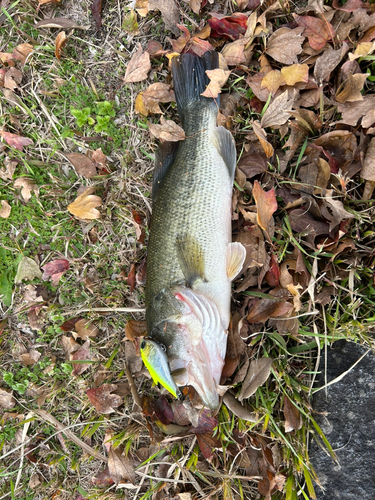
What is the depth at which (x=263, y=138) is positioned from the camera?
2.80m

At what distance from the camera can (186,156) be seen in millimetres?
2906

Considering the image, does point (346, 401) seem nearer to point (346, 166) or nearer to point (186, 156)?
point (346, 166)

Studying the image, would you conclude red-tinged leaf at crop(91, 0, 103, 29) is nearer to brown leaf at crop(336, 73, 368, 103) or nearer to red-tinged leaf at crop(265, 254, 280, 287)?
brown leaf at crop(336, 73, 368, 103)

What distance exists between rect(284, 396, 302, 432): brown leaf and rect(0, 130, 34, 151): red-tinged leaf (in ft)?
11.3

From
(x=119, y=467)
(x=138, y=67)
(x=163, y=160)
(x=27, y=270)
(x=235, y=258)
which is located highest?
(x=138, y=67)

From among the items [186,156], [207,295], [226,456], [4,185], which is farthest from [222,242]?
[4,185]

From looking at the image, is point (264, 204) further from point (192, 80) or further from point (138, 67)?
point (138, 67)

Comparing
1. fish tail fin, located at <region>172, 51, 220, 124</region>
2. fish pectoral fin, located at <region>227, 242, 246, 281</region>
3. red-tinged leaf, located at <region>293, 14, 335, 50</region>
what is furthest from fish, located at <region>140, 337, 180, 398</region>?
red-tinged leaf, located at <region>293, 14, 335, 50</region>

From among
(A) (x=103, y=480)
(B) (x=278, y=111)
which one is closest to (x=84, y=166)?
(B) (x=278, y=111)

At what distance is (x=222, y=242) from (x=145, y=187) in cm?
103

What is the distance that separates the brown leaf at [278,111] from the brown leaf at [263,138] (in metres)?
0.08

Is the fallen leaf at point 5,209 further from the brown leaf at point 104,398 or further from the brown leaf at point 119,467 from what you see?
the brown leaf at point 119,467

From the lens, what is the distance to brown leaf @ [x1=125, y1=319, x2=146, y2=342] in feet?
10.5

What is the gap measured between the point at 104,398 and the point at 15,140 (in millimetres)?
2715
